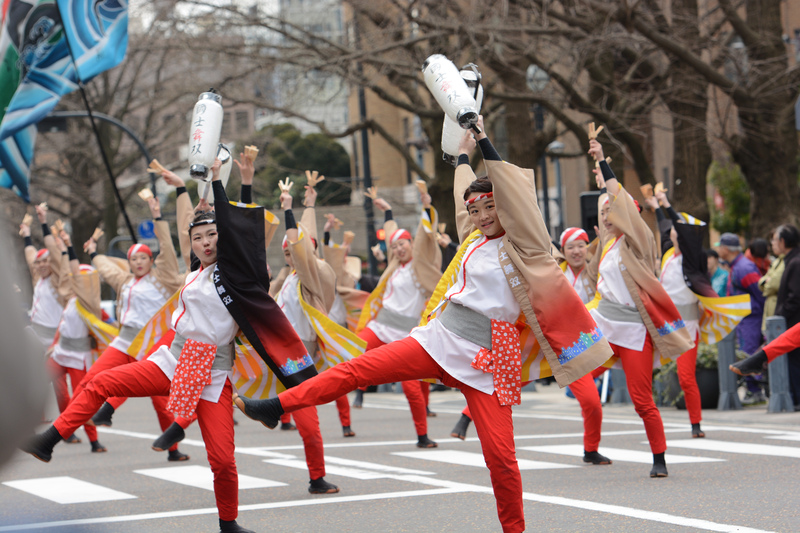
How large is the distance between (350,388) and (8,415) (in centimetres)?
331

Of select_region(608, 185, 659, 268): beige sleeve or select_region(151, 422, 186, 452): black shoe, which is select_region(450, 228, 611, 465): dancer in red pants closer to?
select_region(608, 185, 659, 268): beige sleeve

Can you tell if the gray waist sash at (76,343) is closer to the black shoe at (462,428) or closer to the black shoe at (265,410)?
the black shoe at (462,428)

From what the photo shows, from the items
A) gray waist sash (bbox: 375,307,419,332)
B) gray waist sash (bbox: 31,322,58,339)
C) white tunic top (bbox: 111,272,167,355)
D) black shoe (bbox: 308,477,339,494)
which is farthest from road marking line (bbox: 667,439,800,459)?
gray waist sash (bbox: 31,322,58,339)

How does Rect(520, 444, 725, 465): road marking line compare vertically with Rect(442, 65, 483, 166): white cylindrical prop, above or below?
below

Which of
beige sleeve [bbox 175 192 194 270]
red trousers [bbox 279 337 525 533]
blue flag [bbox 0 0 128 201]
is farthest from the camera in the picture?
Result: blue flag [bbox 0 0 128 201]

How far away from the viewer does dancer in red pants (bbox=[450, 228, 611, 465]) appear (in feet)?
26.1

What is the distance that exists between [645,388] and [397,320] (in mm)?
4425

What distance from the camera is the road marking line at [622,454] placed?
832 centimetres

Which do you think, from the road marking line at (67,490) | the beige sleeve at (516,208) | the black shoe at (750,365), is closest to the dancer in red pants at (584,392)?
the black shoe at (750,365)

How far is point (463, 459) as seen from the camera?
9.03 metres

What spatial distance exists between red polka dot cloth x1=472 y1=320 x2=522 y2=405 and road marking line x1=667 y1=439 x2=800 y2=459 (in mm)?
4111

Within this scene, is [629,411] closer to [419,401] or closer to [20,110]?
[419,401]

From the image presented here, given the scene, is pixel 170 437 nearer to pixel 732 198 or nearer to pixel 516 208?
pixel 516 208

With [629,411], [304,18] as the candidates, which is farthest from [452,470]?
[304,18]
